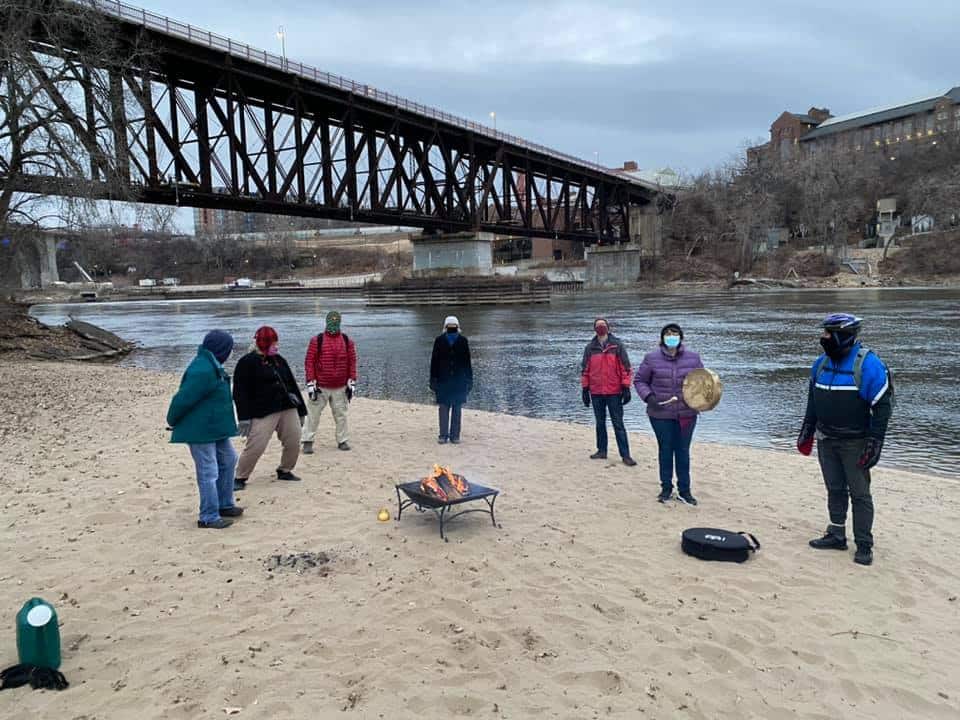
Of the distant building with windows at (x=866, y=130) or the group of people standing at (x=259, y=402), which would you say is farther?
the distant building with windows at (x=866, y=130)

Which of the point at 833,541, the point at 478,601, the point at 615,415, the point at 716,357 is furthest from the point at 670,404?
the point at 716,357

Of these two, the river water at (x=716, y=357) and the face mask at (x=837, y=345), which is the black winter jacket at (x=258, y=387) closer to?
the river water at (x=716, y=357)

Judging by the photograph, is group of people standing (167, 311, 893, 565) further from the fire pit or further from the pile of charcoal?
the fire pit

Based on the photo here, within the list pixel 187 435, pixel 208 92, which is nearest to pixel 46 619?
pixel 187 435

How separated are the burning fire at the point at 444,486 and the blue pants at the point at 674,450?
2.42 meters

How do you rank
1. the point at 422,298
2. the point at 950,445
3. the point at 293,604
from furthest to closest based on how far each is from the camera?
the point at 422,298, the point at 950,445, the point at 293,604

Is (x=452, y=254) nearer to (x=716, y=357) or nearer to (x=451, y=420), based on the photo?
(x=716, y=357)

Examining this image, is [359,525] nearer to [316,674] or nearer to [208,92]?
[316,674]

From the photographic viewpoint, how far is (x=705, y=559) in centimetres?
602

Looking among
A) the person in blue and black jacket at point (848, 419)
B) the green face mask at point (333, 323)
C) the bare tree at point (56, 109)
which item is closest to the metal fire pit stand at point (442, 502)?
the person in blue and black jacket at point (848, 419)

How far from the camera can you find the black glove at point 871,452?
5715 mm

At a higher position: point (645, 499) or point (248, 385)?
point (248, 385)

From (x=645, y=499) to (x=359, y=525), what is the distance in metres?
3.29

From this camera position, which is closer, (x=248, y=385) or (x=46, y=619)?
(x=46, y=619)
